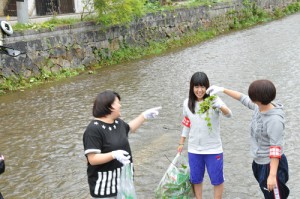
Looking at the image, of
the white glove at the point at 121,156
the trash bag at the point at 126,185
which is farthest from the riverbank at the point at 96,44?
the white glove at the point at 121,156

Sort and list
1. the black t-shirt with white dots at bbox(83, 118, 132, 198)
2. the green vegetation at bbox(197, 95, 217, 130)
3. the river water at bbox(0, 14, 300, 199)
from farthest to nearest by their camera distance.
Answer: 1. the river water at bbox(0, 14, 300, 199)
2. the green vegetation at bbox(197, 95, 217, 130)
3. the black t-shirt with white dots at bbox(83, 118, 132, 198)

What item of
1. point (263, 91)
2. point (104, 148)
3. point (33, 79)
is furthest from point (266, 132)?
point (33, 79)

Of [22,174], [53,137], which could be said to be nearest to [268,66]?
[53,137]

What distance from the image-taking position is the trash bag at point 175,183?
468 cm

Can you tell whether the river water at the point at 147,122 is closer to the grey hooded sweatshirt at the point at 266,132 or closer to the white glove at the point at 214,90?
the grey hooded sweatshirt at the point at 266,132

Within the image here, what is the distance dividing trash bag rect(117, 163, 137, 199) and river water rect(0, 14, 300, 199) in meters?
1.55

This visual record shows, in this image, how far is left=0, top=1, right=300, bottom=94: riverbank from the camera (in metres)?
11.7

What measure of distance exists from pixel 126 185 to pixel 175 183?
1.10m

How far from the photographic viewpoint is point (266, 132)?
3820mm

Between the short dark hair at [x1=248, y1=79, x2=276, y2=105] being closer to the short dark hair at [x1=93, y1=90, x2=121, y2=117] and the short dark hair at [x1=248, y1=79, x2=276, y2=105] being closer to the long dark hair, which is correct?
the long dark hair

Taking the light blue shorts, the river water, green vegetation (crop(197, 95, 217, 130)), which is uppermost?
green vegetation (crop(197, 95, 217, 130))

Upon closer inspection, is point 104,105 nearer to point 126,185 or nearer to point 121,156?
point 121,156

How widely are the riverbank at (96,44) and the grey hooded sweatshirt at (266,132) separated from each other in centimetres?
→ 831

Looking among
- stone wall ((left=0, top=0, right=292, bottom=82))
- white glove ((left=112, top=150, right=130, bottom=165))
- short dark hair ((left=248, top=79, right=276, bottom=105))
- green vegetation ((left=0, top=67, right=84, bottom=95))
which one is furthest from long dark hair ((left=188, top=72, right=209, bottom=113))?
stone wall ((left=0, top=0, right=292, bottom=82))
